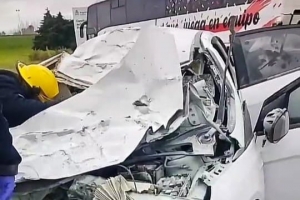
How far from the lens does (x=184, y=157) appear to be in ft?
9.92

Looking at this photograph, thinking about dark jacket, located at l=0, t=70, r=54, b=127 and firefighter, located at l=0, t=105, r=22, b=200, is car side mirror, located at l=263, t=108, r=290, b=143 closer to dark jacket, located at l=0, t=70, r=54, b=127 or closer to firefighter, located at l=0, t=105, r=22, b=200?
dark jacket, located at l=0, t=70, r=54, b=127

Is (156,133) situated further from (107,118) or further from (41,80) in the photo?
(41,80)

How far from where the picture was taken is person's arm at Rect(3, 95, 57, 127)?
10.9ft

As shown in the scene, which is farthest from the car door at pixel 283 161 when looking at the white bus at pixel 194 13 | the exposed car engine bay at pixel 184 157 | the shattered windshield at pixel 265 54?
the white bus at pixel 194 13

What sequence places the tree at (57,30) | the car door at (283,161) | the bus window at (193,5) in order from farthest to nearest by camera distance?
1. the tree at (57,30)
2. the bus window at (193,5)
3. the car door at (283,161)

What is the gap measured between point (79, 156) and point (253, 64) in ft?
6.11

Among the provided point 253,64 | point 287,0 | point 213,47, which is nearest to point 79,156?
point 213,47

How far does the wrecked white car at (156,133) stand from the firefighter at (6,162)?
29 cm

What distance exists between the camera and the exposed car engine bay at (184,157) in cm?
272

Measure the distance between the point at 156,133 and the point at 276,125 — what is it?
0.71 meters

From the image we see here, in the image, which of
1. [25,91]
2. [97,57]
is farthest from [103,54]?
[25,91]

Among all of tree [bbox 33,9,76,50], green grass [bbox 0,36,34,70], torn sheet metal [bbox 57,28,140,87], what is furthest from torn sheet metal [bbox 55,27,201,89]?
tree [bbox 33,9,76,50]

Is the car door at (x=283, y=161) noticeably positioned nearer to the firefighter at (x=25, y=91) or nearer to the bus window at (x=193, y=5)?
the firefighter at (x=25, y=91)

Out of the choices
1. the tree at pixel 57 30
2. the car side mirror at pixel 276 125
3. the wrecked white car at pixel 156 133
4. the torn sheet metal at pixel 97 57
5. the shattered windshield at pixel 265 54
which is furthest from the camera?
the tree at pixel 57 30
